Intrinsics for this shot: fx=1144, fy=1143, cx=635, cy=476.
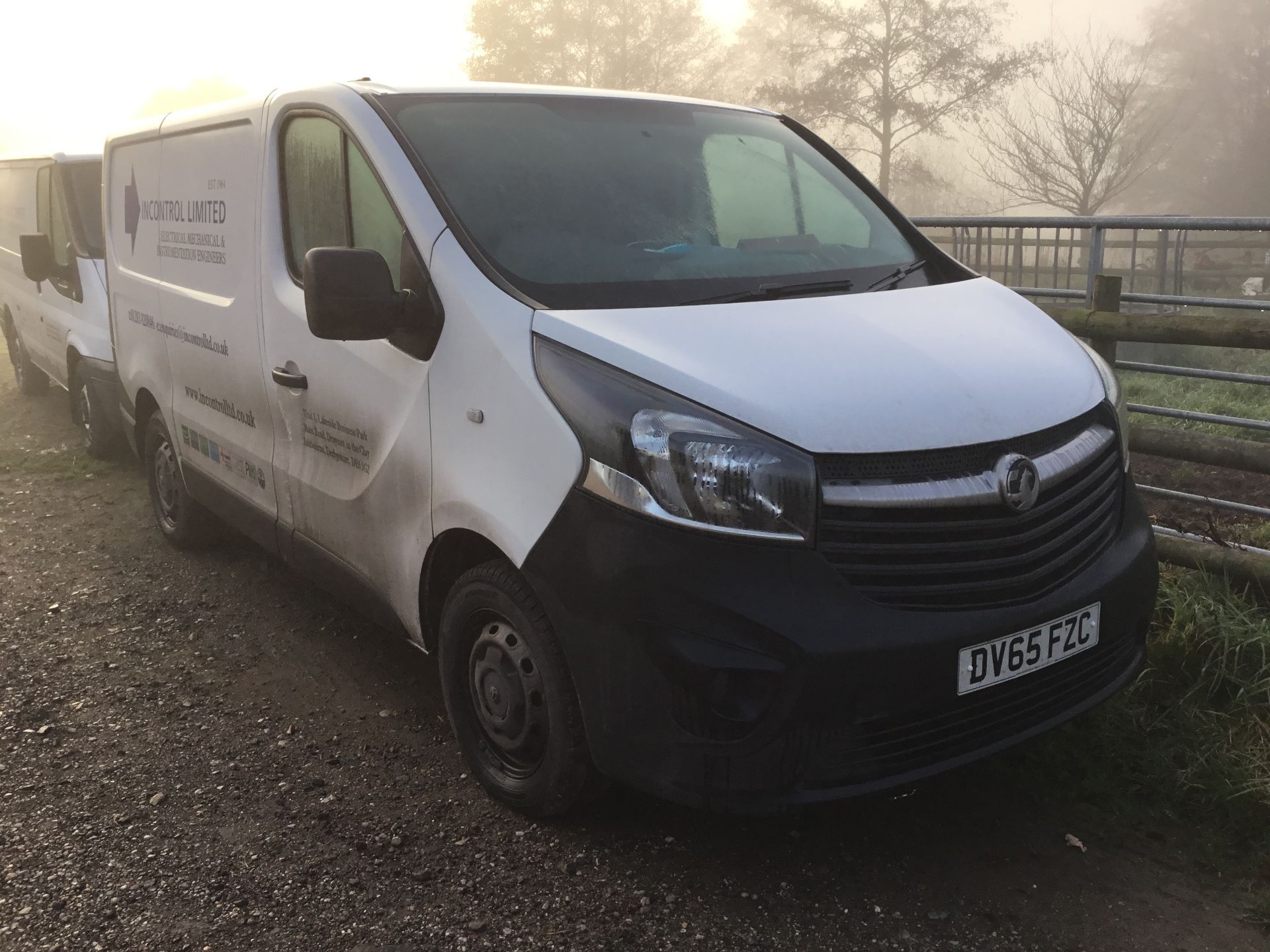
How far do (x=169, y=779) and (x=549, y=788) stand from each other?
4.24ft

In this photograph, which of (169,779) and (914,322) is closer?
(914,322)

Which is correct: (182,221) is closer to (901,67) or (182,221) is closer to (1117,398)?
(1117,398)

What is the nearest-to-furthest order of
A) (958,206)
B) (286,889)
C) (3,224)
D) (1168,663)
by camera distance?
(286,889)
(1168,663)
(3,224)
(958,206)

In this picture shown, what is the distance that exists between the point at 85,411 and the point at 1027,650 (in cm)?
687

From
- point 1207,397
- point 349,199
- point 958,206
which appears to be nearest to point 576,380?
point 349,199

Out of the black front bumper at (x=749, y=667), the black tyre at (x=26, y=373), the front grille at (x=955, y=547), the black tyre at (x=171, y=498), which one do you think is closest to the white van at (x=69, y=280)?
the black tyre at (x=26, y=373)

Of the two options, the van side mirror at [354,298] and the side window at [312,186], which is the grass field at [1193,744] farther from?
the side window at [312,186]

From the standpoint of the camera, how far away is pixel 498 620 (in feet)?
10.00

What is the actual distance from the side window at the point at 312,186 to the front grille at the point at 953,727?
2165mm

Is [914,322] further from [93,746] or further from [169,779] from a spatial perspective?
[93,746]

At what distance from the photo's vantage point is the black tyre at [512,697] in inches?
111

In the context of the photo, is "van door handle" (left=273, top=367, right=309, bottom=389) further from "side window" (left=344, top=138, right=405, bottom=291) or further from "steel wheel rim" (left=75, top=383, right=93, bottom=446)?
"steel wheel rim" (left=75, top=383, right=93, bottom=446)

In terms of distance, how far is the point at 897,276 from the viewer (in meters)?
3.49

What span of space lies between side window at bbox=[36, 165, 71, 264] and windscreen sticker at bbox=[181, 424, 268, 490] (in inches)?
144
